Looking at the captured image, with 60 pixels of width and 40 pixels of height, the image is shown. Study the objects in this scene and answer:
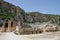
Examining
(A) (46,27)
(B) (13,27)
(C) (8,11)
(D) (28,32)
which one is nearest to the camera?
(D) (28,32)

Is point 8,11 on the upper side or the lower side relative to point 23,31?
upper

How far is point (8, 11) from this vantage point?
5881 cm

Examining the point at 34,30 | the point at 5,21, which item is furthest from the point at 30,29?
the point at 5,21

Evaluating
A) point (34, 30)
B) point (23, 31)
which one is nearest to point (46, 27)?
point (34, 30)

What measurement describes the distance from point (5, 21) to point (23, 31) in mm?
11783

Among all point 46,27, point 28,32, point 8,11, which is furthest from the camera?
point 8,11

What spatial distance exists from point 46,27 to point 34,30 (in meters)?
3.63

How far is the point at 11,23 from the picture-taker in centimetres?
4425

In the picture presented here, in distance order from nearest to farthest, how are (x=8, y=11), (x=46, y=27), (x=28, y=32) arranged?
(x=28, y=32) < (x=46, y=27) < (x=8, y=11)

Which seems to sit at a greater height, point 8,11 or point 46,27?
point 8,11

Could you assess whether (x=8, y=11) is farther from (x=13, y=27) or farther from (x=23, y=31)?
(x=23, y=31)

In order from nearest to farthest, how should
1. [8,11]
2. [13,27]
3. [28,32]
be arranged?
1. [28,32]
2. [13,27]
3. [8,11]

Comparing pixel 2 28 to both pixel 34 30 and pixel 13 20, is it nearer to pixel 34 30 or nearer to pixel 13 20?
pixel 13 20

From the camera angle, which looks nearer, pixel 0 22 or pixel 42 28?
pixel 42 28
